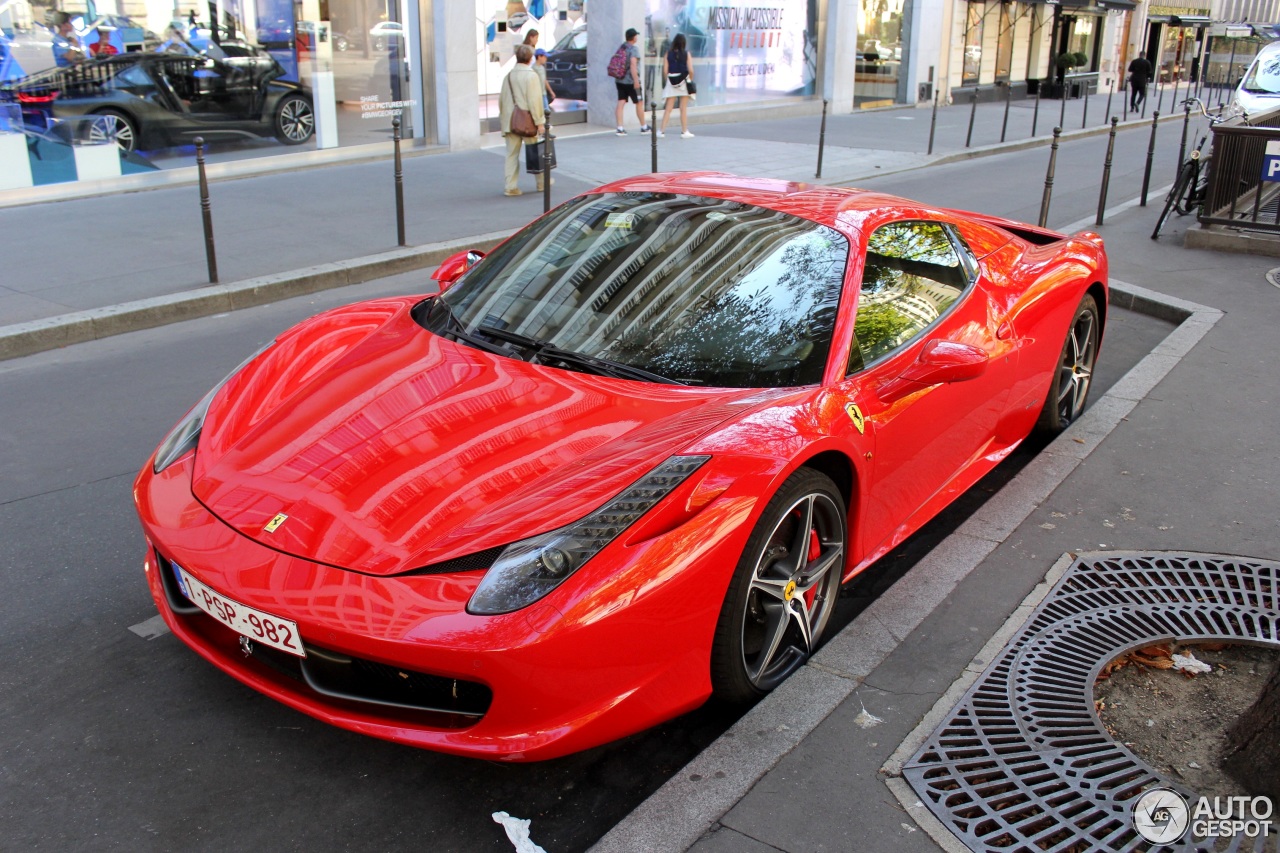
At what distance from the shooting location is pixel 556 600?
8.80 ft

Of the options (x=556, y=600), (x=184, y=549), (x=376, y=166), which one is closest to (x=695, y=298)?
(x=556, y=600)

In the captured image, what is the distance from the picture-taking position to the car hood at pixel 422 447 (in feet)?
9.50

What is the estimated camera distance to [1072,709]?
3.28 m

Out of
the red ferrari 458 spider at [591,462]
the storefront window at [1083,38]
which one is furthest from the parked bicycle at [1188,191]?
the storefront window at [1083,38]

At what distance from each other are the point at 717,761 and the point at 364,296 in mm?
6641

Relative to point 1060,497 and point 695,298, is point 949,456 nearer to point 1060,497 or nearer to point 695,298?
point 1060,497

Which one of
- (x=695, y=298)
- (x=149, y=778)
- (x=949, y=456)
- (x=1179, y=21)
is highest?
(x=1179, y=21)

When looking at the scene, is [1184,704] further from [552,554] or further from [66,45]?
[66,45]

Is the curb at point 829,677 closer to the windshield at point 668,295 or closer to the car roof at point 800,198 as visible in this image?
the windshield at point 668,295

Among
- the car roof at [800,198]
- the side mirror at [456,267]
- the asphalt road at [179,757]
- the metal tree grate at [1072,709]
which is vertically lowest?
the asphalt road at [179,757]

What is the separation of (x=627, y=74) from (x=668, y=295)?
1658 cm

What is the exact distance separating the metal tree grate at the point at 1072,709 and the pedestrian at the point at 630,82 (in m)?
16.6

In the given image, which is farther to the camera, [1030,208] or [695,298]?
[1030,208]

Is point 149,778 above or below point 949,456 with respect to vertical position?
below
